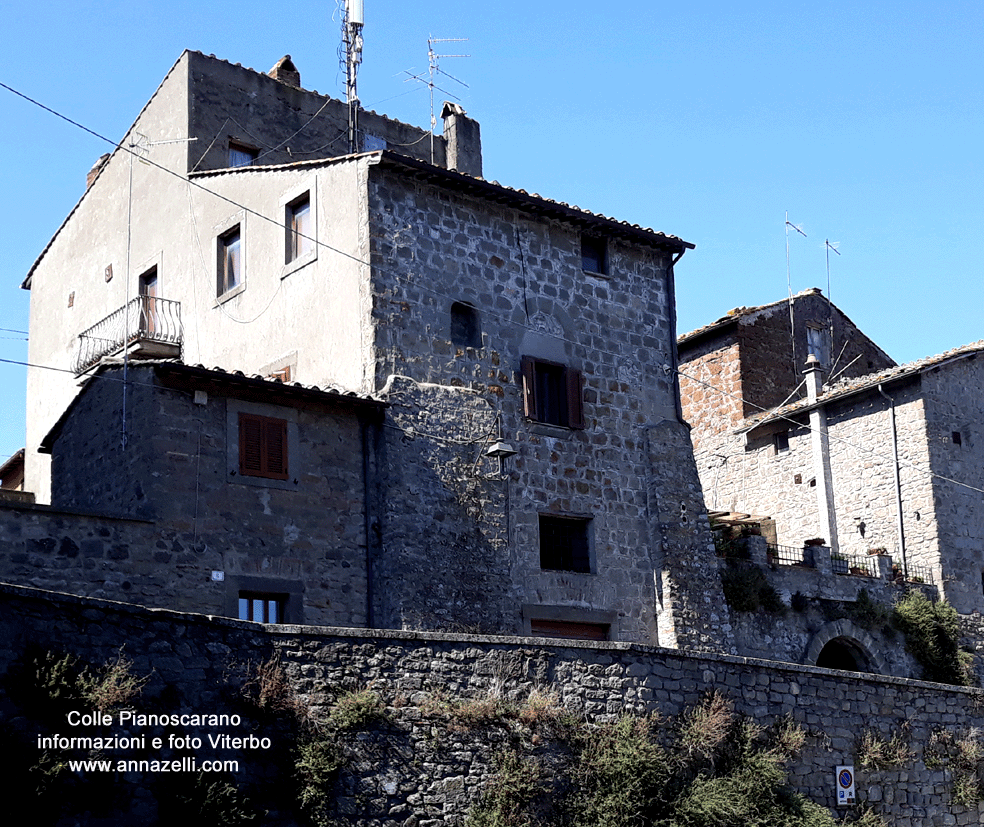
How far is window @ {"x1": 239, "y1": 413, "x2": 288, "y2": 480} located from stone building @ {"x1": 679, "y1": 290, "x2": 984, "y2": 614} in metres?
12.8

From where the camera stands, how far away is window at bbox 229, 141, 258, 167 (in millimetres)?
28297

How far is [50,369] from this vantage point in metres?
30.4

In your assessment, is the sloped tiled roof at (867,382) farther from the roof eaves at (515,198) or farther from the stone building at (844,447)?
the roof eaves at (515,198)

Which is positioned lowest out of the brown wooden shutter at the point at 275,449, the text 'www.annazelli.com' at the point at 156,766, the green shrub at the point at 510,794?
the green shrub at the point at 510,794

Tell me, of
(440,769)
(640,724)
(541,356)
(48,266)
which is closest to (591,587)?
(541,356)

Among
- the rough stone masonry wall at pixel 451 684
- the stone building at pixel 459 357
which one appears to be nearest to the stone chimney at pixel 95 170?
the stone building at pixel 459 357

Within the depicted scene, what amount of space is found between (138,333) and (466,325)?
6676mm

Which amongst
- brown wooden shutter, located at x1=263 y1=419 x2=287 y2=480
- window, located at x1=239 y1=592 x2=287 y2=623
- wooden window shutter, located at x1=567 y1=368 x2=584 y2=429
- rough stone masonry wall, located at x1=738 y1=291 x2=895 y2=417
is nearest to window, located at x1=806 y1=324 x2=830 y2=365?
rough stone masonry wall, located at x1=738 y1=291 x2=895 y2=417

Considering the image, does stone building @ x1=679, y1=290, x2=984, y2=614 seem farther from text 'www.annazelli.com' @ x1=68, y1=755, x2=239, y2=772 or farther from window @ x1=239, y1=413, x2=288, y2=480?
text 'www.annazelli.com' @ x1=68, y1=755, x2=239, y2=772

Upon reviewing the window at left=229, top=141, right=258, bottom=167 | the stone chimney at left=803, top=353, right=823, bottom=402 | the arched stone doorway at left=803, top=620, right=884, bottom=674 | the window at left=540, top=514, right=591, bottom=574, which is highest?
the window at left=229, top=141, right=258, bottom=167

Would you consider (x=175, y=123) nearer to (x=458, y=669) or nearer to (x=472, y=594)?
(x=472, y=594)

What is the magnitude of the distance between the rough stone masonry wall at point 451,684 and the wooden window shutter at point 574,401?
6.09 m

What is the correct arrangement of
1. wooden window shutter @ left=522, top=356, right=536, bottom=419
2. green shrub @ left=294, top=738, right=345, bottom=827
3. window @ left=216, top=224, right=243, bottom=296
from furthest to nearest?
1. window @ left=216, top=224, right=243, bottom=296
2. wooden window shutter @ left=522, top=356, right=536, bottom=419
3. green shrub @ left=294, top=738, right=345, bottom=827

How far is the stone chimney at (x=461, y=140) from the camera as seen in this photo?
2934 centimetres
